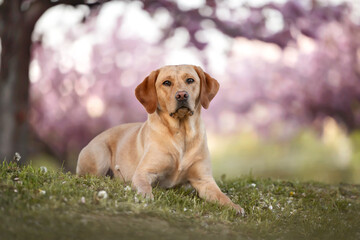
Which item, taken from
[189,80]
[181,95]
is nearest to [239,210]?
[181,95]

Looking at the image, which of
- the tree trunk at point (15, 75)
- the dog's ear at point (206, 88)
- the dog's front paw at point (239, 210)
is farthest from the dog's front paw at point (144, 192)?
the tree trunk at point (15, 75)

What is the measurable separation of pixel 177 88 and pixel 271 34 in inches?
234

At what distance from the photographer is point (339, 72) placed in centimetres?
1112

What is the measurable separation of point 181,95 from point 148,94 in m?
0.55

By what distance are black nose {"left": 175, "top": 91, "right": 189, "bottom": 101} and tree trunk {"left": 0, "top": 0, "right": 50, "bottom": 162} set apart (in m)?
6.43

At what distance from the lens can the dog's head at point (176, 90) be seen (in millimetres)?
5008

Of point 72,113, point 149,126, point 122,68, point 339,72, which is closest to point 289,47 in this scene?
point 339,72

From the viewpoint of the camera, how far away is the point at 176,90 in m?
4.98

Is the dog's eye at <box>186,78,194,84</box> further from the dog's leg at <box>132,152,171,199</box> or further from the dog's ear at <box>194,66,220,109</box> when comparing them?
the dog's leg at <box>132,152,171,199</box>

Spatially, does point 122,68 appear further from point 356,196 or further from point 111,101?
point 356,196

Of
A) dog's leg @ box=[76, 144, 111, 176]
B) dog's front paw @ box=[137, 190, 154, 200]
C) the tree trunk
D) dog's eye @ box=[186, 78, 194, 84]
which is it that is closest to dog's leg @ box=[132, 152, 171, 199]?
dog's front paw @ box=[137, 190, 154, 200]

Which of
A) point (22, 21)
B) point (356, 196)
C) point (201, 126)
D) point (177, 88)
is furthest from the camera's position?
point (22, 21)

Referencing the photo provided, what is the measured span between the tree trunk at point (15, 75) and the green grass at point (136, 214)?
570cm

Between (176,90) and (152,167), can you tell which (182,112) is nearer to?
(176,90)
